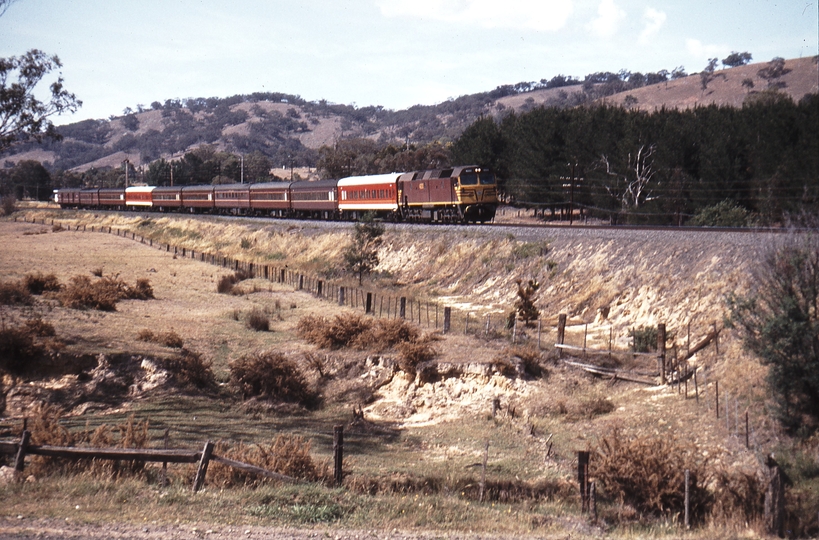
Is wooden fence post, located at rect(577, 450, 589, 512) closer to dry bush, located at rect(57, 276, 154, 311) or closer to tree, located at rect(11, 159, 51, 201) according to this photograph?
dry bush, located at rect(57, 276, 154, 311)

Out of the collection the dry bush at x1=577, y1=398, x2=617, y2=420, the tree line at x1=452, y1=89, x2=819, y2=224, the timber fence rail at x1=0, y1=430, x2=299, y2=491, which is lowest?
the dry bush at x1=577, y1=398, x2=617, y2=420

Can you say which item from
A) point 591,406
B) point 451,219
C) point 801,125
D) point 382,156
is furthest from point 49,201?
point 591,406

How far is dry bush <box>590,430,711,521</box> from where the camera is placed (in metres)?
13.7

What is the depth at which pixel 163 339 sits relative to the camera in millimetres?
24562

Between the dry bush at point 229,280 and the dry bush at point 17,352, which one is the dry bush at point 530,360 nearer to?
the dry bush at point 17,352

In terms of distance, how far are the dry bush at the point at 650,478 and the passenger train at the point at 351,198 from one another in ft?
105

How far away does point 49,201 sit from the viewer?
439 ft

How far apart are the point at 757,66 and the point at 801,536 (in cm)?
15259

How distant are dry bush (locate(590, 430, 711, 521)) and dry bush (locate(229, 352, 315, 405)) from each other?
10.00 meters

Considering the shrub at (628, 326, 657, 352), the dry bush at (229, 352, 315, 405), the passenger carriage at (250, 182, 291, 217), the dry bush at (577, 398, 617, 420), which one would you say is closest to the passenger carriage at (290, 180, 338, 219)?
the passenger carriage at (250, 182, 291, 217)

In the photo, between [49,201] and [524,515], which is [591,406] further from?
[49,201]

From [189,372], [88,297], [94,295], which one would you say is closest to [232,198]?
[94,295]

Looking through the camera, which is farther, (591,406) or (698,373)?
(698,373)

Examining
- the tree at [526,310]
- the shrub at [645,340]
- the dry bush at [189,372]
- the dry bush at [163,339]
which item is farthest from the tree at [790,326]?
the dry bush at [163,339]
